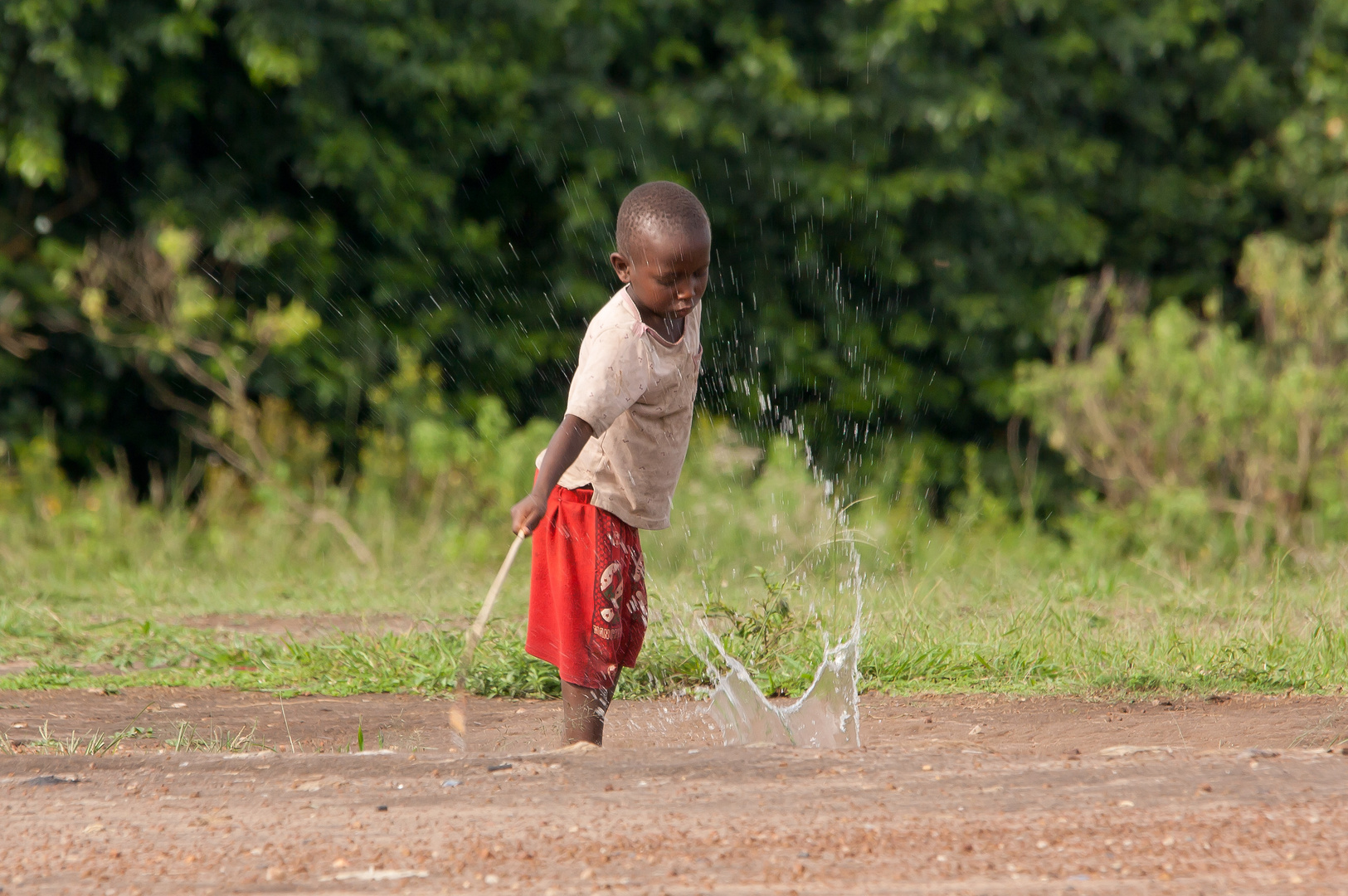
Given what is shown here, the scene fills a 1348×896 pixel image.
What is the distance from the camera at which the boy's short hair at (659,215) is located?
3.54 metres

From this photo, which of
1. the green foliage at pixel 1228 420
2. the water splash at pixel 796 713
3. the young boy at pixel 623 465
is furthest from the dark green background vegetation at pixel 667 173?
the water splash at pixel 796 713

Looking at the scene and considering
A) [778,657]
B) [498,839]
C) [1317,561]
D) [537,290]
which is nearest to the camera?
[498,839]

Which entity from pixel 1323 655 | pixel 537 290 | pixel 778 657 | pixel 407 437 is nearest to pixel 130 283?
pixel 407 437

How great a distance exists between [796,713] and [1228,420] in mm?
5071

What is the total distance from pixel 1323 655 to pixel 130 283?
7.02m

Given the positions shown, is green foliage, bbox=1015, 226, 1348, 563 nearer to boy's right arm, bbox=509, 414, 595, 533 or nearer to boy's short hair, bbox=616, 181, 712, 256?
boy's short hair, bbox=616, 181, 712, 256

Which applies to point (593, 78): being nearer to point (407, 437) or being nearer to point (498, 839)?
point (407, 437)

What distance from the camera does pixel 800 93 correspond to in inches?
384

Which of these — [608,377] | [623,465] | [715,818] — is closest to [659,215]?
[608,377]

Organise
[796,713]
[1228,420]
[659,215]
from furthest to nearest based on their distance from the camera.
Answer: [1228,420] → [796,713] → [659,215]

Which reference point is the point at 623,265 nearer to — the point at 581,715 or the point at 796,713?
the point at 581,715

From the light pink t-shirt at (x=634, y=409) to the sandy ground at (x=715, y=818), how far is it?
70cm

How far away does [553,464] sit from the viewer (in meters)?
3.44

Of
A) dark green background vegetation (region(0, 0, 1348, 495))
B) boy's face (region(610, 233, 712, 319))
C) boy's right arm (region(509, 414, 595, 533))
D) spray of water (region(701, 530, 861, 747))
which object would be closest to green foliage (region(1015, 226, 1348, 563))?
dark green background vegetation (region(0, 0, 1348, 495))
